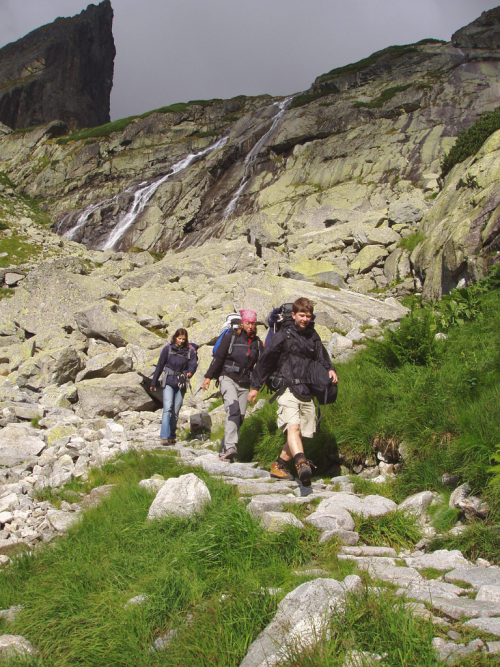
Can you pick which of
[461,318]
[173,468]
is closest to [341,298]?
[461,318]

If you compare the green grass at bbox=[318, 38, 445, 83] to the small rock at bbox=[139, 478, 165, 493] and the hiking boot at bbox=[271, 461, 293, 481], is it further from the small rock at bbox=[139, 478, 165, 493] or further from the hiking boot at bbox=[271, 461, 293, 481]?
the small rock at bbox=[139, 478, 165, 493]

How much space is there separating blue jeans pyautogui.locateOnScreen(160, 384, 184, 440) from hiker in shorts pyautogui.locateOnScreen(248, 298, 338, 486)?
3792 mm

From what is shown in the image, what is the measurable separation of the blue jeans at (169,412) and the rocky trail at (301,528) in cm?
61

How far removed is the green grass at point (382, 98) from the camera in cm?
5725

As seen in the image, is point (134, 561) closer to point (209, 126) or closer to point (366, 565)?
point (366, 565)

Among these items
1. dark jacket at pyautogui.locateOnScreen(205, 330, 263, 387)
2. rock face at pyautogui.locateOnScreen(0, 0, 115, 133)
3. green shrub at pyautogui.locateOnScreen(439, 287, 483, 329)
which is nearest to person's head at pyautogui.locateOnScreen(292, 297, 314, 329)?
dark jacket at pyautogui.locateOnScreen(205, 330, 263, 387)

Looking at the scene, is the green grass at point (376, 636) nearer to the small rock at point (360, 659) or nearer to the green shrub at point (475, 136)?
the small rock at point (360, 659)

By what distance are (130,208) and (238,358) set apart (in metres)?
50.9

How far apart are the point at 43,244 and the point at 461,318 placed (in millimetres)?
40925

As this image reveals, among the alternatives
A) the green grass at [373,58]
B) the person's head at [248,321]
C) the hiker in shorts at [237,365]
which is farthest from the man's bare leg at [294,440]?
the green grass at [373,58]

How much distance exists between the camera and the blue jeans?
31.3 ft

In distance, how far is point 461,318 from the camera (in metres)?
9.16

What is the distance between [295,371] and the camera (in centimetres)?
615

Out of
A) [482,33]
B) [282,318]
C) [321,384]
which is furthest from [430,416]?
[482,33]
